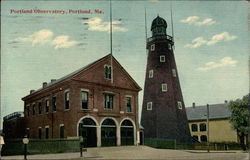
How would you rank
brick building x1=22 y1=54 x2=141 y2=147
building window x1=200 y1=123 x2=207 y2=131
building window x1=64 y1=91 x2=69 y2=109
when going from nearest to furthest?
brick building x1=22 y1=54 x2=141 y2=147 < building window x1=64 y1=91 x2=69 y2=109 < building window x1=200 y1=123 x2=207 y2=131

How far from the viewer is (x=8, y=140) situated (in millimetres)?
11078

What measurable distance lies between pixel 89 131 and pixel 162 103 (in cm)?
925

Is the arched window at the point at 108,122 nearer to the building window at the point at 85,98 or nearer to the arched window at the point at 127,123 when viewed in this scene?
the arched window at the point at 127,123

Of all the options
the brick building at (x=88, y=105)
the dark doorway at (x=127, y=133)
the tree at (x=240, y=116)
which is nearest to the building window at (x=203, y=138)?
the tree at (x=240, y=116)

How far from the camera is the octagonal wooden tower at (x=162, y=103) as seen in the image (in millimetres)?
21375

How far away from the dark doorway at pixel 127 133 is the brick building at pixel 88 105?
0.25 ft

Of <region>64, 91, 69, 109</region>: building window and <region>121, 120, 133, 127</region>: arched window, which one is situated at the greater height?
<region>64, 91, 69, 109</region>: building window

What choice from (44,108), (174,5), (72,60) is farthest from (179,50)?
(44,108)

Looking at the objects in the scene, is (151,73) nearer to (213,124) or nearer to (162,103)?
(162,103)

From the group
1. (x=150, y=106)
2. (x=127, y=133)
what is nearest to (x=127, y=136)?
(x=127, y=133)

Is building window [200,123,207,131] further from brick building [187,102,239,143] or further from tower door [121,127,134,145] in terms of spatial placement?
tower door [121,127,134,145]

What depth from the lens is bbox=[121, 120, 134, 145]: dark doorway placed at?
622 inches

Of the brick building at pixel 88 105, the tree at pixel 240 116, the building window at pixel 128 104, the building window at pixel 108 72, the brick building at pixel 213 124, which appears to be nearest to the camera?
the brick building at pixel 88 105

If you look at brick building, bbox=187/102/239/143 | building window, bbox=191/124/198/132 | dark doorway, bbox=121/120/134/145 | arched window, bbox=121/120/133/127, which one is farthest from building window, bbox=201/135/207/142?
arched window, bbox=121/120/133/127
